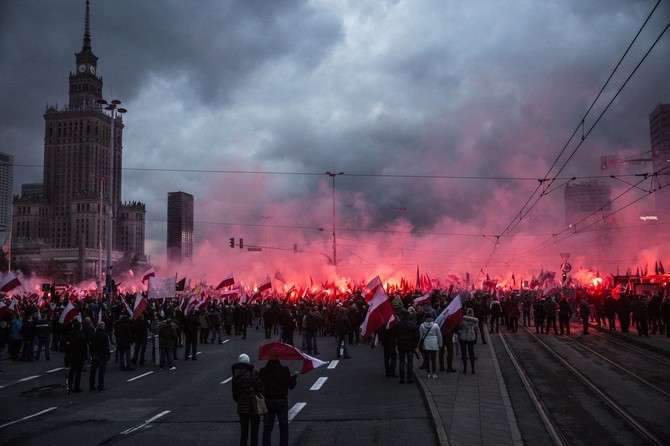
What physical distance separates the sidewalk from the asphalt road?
340 mm

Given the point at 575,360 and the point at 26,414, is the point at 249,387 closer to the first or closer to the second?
the point at 26,414

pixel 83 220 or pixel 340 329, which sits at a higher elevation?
pixel 83 220

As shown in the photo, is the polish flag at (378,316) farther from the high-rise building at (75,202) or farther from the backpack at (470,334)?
the high-rise building at (75,202)

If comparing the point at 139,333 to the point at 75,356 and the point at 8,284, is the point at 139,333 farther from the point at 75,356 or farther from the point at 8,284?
the point at 8,284

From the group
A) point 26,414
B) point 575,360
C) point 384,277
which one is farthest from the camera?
point 384,277

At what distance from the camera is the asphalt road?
10.4 m

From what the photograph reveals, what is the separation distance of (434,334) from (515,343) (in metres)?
9.65

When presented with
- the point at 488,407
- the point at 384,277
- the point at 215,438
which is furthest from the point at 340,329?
the point at 384,277

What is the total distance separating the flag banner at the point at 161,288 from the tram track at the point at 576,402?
717 inches

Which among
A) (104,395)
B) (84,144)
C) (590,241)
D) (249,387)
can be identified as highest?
(84,144)

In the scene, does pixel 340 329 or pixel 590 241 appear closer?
pixel 340 329

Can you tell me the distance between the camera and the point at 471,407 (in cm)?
1177

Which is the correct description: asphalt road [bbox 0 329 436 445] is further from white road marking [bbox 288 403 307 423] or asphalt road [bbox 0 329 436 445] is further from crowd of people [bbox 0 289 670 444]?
crowd of people [bbox 0 289 670 444]

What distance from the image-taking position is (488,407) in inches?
464
